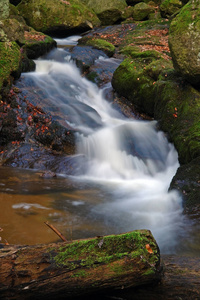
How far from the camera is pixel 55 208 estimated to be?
4.89 metres

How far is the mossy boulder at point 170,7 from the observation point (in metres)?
18.5

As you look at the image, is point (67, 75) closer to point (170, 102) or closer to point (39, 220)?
point (170, 102)

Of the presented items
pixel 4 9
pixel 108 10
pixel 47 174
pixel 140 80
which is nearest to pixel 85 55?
pixel 4 9

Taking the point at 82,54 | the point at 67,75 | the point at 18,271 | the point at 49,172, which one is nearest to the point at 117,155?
the point at 49,172

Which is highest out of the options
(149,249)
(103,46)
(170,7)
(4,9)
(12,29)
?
(170,7)

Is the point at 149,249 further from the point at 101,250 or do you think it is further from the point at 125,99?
the point at 125,99

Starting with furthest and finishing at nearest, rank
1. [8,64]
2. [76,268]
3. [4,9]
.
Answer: [4,9] → [8,64] → [76,268]

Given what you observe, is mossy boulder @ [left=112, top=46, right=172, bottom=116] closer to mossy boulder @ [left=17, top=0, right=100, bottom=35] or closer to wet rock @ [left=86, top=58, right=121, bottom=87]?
wet rock @ [left=86, top=58, right=121, bottom=87]

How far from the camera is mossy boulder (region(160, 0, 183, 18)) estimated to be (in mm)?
18550

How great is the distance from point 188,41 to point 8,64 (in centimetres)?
560

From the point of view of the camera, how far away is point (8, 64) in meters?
9.17

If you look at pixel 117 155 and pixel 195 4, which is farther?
pixel 117 155

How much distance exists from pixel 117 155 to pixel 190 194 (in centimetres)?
330

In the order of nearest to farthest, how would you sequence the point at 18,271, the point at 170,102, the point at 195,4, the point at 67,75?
the point at 18,271
the point at 195,4
the point at 170,102
the point at 67,75
